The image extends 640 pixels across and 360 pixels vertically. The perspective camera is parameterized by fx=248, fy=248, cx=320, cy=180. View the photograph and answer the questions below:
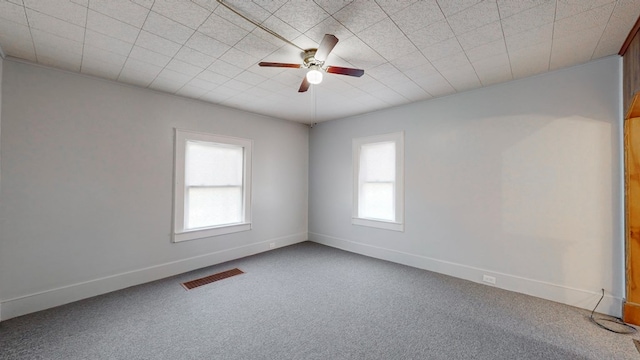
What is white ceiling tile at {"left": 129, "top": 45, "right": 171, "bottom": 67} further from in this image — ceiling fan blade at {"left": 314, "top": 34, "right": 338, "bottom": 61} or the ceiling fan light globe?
ceiling fan blade at {"left": 314, "top": 34, "right": 338, "bottom": 61}

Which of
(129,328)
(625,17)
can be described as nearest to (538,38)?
(625,17)

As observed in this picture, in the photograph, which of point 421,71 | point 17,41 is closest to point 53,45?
point 17,41

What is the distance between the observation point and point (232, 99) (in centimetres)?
386

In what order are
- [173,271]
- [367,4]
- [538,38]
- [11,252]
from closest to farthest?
[367,4] < [538,38] < [11,252] < [173,271]

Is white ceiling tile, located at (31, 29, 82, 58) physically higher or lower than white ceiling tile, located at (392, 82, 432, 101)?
lower

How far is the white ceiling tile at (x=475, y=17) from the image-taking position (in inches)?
72.6

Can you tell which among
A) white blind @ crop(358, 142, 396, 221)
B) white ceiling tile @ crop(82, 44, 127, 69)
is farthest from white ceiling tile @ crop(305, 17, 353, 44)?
white blind @ crop(358, 142, 396, 221)

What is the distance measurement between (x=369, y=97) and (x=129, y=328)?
155 inches

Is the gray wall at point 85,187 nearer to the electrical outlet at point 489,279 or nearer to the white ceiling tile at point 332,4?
the white ceiling tile at point 332,4

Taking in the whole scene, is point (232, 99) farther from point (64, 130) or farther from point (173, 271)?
point (173, 271)

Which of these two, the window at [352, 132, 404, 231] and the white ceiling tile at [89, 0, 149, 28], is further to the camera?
the window at [352, 132, 404, 231]

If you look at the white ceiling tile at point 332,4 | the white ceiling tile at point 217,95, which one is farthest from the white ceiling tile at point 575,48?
the white ceiling tile at point 217,95

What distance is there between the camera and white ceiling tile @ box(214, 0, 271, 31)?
5.92ft

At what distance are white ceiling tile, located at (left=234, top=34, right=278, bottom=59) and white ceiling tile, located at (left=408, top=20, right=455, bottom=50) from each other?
4.25 feet
